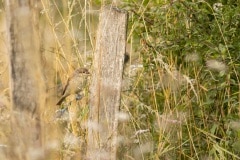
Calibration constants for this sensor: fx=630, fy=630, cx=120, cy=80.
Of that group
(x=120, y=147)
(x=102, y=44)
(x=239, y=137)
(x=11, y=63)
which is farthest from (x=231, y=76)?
(x=11, y=63)

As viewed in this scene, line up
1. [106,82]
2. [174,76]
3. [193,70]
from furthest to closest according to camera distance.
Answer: [193,70] → [174,76] → [106,82]

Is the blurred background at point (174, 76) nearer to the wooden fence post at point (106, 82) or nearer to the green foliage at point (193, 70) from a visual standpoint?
the green foliage at point (193, 70)

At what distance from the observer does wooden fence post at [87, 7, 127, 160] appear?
105 inches

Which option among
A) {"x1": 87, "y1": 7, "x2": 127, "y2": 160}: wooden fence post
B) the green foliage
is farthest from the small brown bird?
the green foliage

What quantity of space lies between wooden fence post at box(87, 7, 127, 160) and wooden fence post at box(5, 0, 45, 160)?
0.64 m

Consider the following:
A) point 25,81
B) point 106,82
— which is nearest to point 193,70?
point 106,82

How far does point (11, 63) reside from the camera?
79.7 inches

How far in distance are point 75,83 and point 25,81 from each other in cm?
71

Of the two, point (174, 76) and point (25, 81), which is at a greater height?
point (25, 81)

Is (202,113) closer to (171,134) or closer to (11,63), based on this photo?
(171,134)

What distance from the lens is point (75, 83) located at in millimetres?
2729

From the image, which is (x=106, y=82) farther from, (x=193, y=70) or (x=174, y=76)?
(x=193, y=70)

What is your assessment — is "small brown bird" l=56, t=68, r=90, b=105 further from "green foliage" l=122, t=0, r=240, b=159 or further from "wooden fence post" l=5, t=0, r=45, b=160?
"green foliage" l=122, t=0, r=240, b=159

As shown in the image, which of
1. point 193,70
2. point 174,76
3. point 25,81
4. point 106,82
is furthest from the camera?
point 193,70
